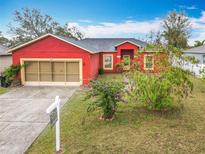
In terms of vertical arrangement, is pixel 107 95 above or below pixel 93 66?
below

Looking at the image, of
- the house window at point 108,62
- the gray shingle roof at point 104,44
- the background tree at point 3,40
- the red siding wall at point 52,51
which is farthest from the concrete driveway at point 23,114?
the background tree at point 3,40

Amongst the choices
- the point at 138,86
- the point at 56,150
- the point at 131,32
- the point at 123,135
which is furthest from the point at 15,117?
the point at 131,32

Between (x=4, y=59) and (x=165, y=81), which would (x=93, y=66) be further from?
(x=165, y=81)

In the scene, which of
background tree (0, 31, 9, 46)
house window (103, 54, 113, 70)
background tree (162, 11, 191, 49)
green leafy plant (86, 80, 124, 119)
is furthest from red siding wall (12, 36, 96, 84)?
background tree (0, 31, 9, 46)

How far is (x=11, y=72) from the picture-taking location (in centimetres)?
1554

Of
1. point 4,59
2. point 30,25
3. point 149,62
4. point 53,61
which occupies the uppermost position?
point 30,25

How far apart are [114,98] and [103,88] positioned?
1.93 feet

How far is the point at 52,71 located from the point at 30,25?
2748 centimetres

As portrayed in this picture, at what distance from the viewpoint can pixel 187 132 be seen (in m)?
7.09

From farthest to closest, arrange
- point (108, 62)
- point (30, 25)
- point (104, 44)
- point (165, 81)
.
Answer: point (30, 25) < point (104, 44) < point (108, 62) < point (165, 81)

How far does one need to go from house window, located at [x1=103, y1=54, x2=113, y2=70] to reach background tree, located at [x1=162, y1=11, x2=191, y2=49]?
19689 millimetres

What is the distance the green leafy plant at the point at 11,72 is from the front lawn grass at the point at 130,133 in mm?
7743

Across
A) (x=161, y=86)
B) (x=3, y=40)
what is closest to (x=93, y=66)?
(x=161, y=86)

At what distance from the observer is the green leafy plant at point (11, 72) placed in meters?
15.5
